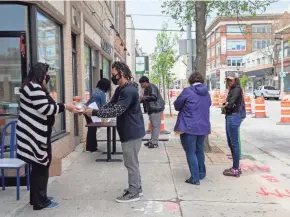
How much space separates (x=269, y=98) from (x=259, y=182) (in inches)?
1418

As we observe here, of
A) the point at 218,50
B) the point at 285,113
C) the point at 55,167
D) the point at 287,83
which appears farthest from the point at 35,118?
the point at 218,50

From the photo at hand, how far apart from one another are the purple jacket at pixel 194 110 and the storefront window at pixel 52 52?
9.02 feet

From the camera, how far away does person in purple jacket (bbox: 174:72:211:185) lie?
564 cm

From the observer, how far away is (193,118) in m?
5.65

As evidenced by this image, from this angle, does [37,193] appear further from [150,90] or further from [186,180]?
[150,90]

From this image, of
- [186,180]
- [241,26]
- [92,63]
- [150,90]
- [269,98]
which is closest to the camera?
[186,180]

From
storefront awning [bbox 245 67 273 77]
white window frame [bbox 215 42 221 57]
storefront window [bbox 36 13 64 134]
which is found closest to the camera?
storefront window [bbox 36 13 64 134]

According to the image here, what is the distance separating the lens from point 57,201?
4980 millimetres

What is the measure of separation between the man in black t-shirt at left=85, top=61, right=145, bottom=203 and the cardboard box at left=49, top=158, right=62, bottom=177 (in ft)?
4.86

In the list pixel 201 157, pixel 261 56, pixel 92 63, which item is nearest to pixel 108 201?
pixel 201 157

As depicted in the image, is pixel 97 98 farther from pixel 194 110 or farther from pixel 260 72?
pixel 260 72

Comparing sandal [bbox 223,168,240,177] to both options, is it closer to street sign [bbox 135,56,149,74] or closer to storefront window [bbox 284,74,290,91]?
street sign [bbox 135,56,149,74]

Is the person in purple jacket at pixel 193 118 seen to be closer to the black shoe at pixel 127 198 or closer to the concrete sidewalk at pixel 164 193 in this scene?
the concrete sidewalk at pixel 164 193

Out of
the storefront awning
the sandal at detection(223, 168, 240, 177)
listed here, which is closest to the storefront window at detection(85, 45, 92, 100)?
the sandal at detection(223, 168, 240, 177)
